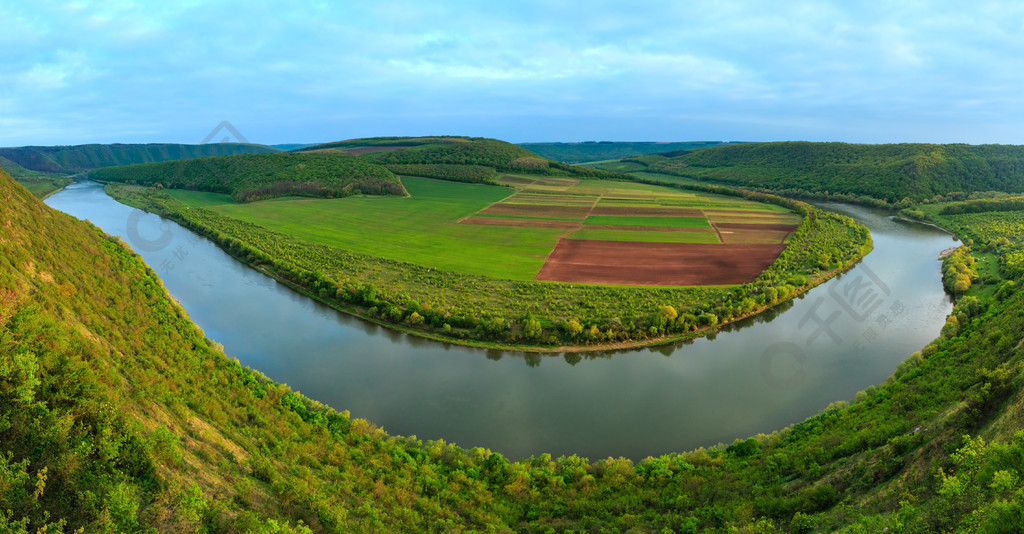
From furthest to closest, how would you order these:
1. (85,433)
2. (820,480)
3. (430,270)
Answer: (430,270) → (820,480) → (85,433)

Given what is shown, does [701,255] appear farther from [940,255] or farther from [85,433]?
[85,433]

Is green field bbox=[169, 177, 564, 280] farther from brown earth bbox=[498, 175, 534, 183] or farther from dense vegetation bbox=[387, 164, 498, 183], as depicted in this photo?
brown earth bbox=[498, 175, 534, 183]

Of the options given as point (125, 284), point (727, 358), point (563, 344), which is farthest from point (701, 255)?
point (125, 284)

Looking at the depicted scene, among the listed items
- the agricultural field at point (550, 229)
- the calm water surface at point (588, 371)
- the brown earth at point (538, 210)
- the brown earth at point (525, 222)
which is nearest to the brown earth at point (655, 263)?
the agricultural field at point (550, 229)

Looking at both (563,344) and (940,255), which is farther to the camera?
(940,255)

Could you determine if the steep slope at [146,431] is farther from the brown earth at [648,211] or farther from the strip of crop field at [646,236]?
the brown earth at [648,211]

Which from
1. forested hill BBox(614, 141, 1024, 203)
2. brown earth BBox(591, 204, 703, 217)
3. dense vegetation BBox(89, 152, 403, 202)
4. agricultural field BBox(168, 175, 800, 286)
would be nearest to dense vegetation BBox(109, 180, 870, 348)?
agricultural field BBox(168, 175, 800, 286)
